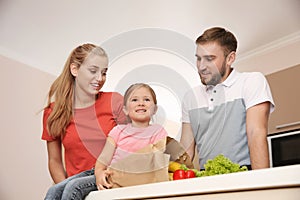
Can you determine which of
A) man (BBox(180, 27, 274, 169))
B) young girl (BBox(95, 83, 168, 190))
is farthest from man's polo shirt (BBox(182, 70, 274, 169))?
young girl (BBox(95, 83, 168, 190))

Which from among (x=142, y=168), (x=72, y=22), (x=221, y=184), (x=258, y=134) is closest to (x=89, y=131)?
(x=142, y=168)

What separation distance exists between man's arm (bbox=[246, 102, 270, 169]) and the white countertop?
0.25 metres

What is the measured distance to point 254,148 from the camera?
2.70 feet

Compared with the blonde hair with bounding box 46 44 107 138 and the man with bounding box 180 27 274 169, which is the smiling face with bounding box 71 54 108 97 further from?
the man with bounding box 180 27 274 169

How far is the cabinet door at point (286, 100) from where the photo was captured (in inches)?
79.3

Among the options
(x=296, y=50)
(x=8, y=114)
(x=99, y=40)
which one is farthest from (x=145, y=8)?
(x=296, y=50)

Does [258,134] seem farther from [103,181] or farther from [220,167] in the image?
[103,181]

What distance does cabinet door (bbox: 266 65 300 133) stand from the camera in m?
2.02

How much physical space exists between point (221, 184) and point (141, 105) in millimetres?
368

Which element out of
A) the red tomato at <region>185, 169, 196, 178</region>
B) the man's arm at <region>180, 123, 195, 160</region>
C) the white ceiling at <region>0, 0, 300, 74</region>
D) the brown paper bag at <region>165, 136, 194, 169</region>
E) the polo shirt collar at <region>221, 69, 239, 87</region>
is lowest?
the red tomato at <region>185, 169, 196, 178</region>

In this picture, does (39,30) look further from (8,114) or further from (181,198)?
(181,198)

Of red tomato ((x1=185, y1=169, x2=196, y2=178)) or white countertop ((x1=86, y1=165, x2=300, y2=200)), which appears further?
red tomato ((x1=185, y1=169, x2=196, y2=178))

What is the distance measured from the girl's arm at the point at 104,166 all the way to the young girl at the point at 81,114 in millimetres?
125

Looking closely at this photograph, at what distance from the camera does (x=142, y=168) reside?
757 mm
